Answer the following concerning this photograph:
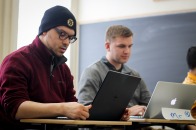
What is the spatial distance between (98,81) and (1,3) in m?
0.97

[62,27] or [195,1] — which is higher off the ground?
[195,1]

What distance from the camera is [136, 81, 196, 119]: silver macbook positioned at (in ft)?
6.56

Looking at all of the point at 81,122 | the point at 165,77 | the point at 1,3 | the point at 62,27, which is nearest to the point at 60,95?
the point at 62,27

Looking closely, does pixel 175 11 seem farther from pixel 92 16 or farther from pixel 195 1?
pixel 92 16

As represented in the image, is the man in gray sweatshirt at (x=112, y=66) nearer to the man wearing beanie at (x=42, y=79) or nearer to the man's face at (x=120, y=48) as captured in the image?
the man's face at (x=120, y=48)

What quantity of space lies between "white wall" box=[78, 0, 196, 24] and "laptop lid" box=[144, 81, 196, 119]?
1.40m

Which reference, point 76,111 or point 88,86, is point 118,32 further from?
point 76,111

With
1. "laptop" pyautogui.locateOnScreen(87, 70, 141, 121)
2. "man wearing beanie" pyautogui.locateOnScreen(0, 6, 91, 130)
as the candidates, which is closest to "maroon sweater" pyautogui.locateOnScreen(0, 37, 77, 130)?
"man wearing beanie" pyautogui.locateOnScreen(0, 6, 91, 130)

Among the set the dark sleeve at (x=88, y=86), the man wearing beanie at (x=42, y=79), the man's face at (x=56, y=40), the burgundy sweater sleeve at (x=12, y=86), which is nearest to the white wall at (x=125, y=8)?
the dark sleeve at (x=88, y=86)

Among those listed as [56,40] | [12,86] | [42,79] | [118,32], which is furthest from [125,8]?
[12,86]

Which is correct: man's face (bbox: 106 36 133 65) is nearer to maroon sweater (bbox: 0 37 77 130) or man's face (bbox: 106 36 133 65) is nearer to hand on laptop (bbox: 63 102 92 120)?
maroon sweater (bbox: 0 37 77 130)

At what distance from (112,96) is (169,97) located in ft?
1.81

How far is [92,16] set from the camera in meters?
3.75

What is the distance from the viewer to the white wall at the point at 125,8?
3359 mm
